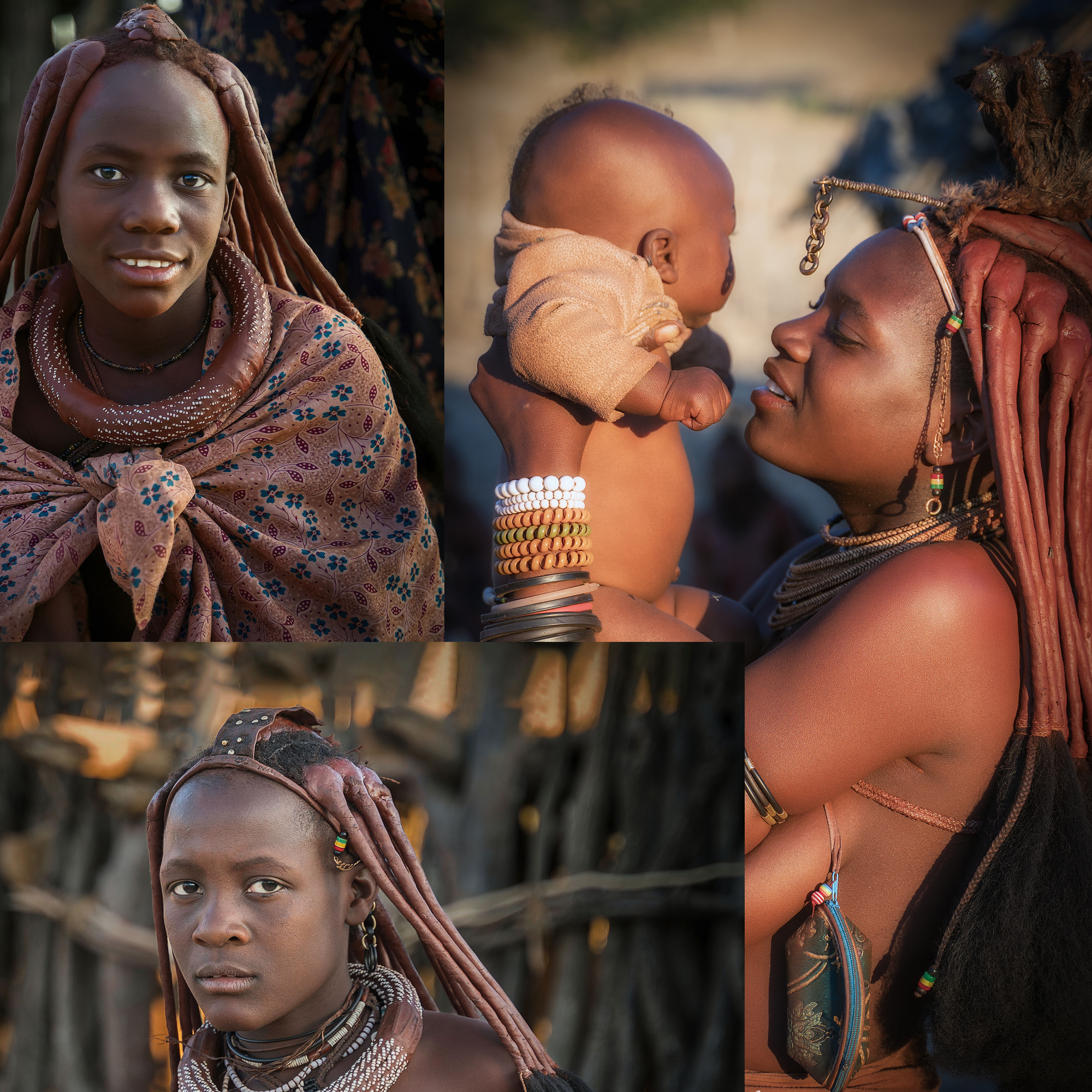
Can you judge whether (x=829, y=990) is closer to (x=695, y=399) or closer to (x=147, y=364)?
(x=695, y=399)

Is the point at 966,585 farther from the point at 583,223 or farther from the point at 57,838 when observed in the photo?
the point at 57,838

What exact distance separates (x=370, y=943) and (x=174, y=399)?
2.38 feet

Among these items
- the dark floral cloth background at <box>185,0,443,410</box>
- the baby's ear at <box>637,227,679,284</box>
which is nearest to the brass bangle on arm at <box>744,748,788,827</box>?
the baby's ear at <box>637,227,679,284</box>

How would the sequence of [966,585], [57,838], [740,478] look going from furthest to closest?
[740,478] → [966,585] → [57,838]

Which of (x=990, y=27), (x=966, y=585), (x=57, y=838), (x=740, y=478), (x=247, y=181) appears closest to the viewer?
(x=57, y=838)

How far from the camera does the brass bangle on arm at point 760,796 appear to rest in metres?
1.54

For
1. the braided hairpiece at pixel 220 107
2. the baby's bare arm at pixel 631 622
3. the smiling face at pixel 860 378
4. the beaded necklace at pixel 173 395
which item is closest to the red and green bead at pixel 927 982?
the baby's bare arm at pixel 631 622

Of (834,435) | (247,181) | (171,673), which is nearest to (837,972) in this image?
(834,435)

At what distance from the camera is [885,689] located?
1556 millimetres

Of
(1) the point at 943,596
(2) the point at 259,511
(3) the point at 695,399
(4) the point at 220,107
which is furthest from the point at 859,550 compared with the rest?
(4) the point at 220,107

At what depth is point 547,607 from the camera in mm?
1663

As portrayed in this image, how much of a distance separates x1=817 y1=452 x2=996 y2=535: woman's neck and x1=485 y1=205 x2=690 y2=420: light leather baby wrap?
1.16 ft

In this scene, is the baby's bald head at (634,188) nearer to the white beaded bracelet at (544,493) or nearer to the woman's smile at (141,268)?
the white beaded bracelet at (544,493)

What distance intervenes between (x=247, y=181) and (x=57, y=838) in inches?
35.9
